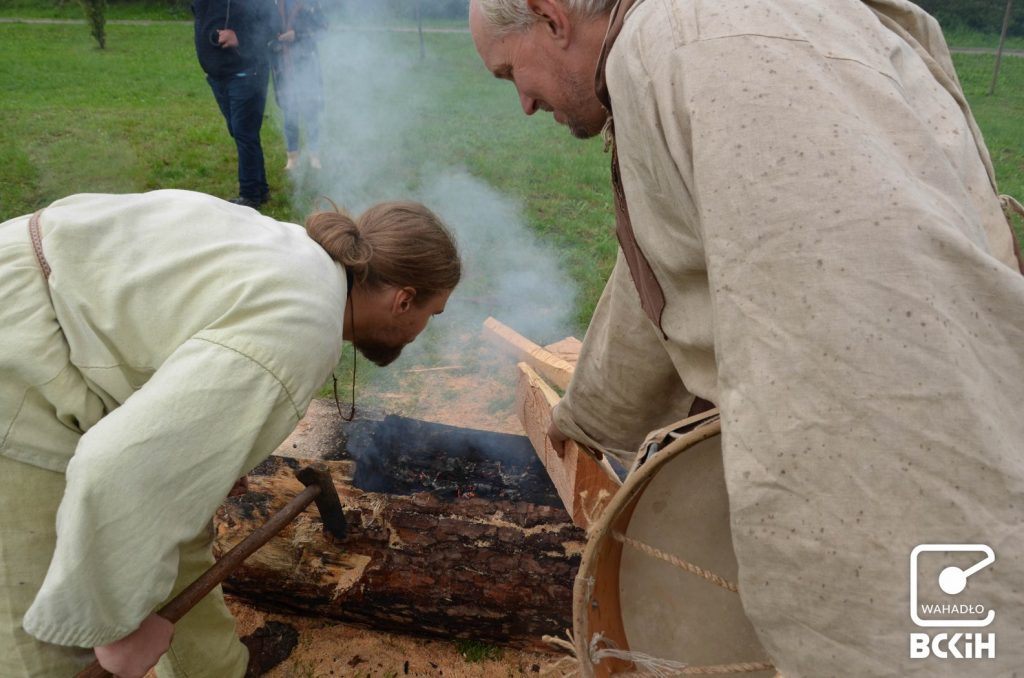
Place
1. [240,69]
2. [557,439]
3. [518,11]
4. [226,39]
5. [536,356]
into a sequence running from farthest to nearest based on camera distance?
[240,69]
[226,39]
[536,356]
[557,439]
[518,11]

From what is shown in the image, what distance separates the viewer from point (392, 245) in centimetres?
205

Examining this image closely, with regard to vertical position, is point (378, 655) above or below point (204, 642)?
below

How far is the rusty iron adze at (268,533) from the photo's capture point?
2.03 m

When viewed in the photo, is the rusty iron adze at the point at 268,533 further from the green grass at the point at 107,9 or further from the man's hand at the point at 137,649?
the green grass at the point at 107,9

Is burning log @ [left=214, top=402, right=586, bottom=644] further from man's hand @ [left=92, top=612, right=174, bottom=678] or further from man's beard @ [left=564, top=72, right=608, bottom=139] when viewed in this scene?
man's beard @ [left=564, top=72, right=608, bottom=139]

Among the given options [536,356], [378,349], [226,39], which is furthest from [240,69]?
[378,349]

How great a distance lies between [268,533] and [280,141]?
25.6 feet

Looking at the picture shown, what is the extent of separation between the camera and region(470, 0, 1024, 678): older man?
39.2 inches

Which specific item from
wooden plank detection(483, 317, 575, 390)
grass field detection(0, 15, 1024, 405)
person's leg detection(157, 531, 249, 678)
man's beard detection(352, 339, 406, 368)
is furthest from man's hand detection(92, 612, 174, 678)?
grass field detection(0, 15, 1024, 405)

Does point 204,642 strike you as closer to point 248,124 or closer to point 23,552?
point 23,552

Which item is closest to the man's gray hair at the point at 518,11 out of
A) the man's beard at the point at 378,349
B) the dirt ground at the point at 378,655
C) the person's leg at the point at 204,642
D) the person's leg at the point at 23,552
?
the man's beard at the point at 378,349

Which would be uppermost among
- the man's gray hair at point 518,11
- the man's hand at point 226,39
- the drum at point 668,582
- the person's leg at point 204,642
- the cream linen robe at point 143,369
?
the man's gray hair at point 518,11

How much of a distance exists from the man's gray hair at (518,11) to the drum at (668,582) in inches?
32.6

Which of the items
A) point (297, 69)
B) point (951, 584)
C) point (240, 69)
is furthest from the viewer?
point (297, 69)
